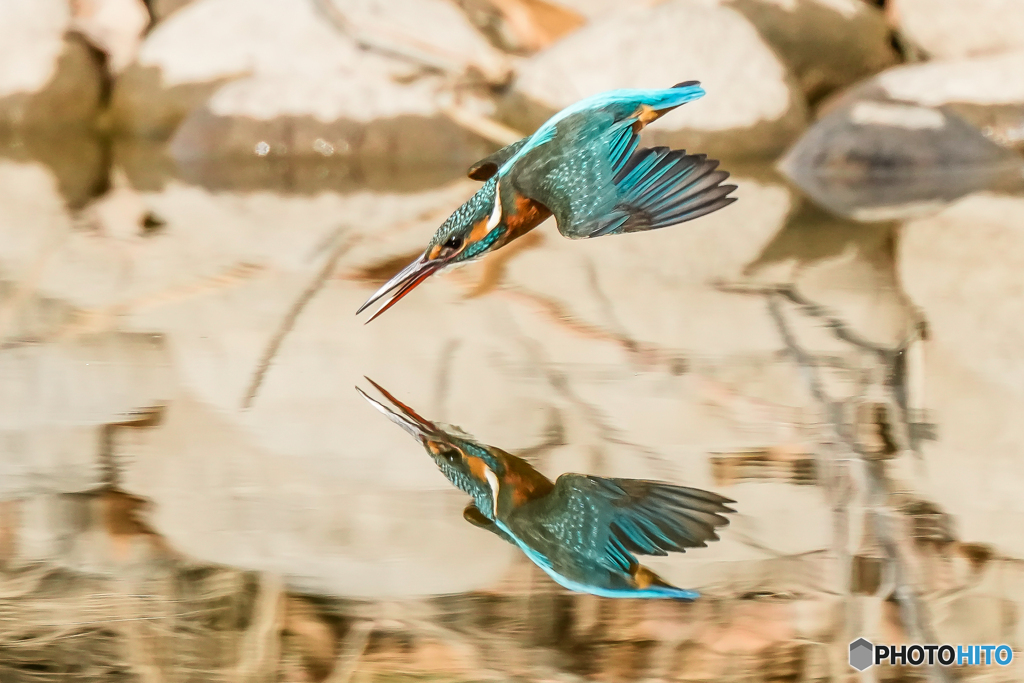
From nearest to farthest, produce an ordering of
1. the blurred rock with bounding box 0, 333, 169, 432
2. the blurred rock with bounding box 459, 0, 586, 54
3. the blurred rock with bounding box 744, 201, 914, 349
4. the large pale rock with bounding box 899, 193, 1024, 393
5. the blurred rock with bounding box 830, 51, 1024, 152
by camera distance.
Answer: the blurred rock with bounding box 0, 333, 169, 432 → the large pale rock with bounding box 899, 193, 1024, 393 → the blurred rock with bounding box 744, 201, 914, 349 → the blurred rock with bounding box 830, 51, 1024, 152 → the blurred rock with bounding box 459, 0, 586, 54

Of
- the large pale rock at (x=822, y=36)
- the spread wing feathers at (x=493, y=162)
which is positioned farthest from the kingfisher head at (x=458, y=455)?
the large pale rock at (x=822, y=36)

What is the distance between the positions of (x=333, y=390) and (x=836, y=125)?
445 cm

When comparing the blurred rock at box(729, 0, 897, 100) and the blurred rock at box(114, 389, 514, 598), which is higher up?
the blurred rock at box(114, 389, 514, 598)

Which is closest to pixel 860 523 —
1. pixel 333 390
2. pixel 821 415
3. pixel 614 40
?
pixel 821 415

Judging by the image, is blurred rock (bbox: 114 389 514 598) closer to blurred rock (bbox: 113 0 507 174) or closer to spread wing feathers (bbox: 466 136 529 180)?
spread wing feathers (bbox: 466 136 529 180)

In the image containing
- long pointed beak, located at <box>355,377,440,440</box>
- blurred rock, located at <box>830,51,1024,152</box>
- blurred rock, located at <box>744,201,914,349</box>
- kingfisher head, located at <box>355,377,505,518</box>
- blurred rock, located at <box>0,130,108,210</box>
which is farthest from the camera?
blurred rock, located at <box>830,51,1024,152</box>

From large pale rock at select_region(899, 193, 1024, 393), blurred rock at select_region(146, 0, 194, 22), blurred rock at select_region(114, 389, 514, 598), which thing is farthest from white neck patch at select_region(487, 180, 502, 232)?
blurred rock at select_region(146, 0, 194, 22)

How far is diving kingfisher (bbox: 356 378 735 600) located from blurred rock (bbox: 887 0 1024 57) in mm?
5899

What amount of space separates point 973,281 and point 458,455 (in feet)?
5.77

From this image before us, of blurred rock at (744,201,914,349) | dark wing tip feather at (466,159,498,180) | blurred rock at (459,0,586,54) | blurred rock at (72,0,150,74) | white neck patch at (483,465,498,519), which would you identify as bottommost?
blurred rock at (459,0,586,54)

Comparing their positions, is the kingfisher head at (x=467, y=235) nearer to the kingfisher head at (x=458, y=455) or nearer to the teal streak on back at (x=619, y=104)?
the teal streak on back at (x=619, y=104)

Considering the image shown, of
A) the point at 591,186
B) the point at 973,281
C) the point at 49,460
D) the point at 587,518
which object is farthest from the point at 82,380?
the point at 973,281

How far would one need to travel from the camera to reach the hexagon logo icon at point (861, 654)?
114cm

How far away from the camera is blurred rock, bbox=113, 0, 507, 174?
21.6 feet
